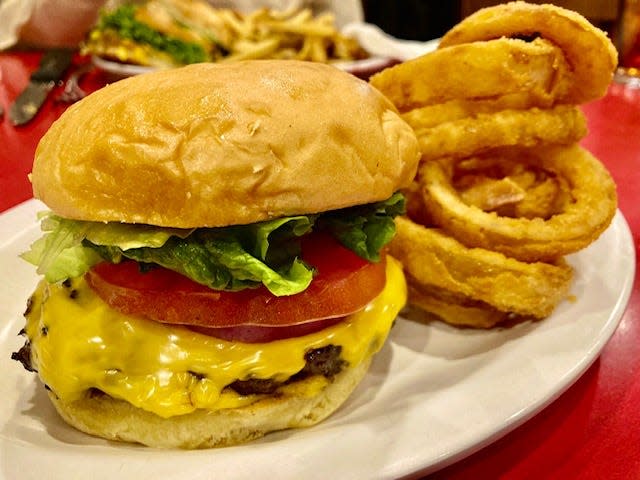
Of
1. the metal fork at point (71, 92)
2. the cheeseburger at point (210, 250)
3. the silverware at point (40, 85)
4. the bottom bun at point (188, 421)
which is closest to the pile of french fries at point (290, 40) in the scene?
the metal fork at point (71, 92)

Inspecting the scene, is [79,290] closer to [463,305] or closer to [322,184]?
[322,184]

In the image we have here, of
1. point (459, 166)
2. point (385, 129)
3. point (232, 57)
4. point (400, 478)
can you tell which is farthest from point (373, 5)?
point (400, 478)

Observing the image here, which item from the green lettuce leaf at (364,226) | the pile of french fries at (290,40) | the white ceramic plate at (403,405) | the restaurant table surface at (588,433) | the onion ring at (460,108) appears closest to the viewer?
the white ceramic plate at (403,405)

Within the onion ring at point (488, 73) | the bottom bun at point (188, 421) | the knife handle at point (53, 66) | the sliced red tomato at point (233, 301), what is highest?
the onion ring at point (488, 73)

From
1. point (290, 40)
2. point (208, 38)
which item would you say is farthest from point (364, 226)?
point (208, 38)

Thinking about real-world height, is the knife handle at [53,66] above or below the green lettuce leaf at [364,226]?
below

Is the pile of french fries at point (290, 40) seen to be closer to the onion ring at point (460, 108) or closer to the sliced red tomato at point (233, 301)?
the onion ring at point (460, 108)

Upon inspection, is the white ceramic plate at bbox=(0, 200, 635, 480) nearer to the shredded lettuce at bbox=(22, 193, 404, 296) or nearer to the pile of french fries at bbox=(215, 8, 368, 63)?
the shredded lettuce at bbox=(22, 193, 404, 296)
